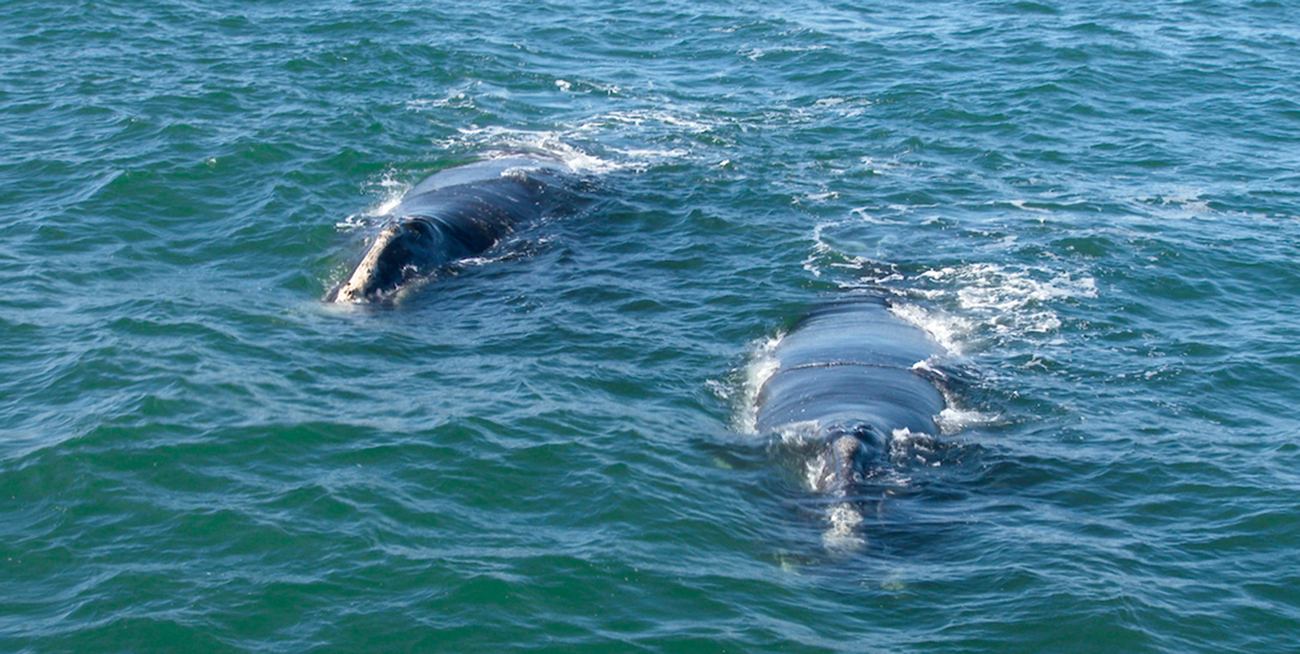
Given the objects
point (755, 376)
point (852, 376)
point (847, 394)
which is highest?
point (755, 376)

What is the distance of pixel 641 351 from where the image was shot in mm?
24859

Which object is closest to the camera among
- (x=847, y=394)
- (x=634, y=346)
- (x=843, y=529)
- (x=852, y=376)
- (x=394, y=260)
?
(x=843, y=529)

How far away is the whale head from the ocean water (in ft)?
2.48

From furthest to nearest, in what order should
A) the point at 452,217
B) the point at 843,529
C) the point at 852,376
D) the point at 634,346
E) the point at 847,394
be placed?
the point at 452,217 → the point at 634,346 → the point at 852,376 → the point at 847,394 → the point at 843,529

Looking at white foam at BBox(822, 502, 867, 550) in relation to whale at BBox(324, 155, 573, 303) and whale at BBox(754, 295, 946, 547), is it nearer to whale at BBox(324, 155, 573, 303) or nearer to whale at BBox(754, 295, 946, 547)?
whale at BBox(754, 295, 946, 547)

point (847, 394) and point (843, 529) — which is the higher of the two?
point (847, 394)

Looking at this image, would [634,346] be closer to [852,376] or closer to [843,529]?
[852,376]

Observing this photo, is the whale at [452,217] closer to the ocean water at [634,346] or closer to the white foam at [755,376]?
the ocean water at [634,346]

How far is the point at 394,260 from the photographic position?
2645 cm

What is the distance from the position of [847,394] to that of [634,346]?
546cm

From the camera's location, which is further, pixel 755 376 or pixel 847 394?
pixel 755 376

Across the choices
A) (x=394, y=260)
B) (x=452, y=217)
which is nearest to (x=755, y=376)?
(x=394, y=260)

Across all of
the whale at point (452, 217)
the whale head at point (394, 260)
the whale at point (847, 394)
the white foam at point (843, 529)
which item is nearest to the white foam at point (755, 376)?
the whale at point (847, 394)

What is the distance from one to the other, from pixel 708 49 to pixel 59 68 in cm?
2405
